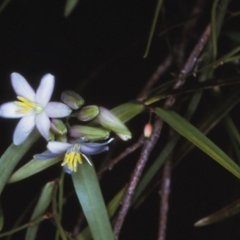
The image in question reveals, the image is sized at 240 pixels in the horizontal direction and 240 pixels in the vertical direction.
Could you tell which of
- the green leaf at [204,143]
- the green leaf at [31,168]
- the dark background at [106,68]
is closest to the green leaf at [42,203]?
the green leaf at [31,168]

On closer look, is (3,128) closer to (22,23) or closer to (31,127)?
(22,23)

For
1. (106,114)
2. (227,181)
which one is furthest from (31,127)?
(227,181)

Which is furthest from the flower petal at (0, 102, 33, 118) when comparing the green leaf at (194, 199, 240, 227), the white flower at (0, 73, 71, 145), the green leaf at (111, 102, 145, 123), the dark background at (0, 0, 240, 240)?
the dark background at (0, 0, 240, 240)

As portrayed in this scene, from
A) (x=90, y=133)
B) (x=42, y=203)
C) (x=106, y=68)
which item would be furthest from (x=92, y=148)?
(x=106, y=68)

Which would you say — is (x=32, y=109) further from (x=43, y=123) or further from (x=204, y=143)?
(x=204, y=143)

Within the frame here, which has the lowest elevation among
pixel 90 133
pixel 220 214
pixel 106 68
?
pixel 220 214

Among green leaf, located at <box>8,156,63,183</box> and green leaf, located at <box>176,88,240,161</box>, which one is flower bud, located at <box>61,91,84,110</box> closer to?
green leaf, located at <box>8,156,63,183</box>
